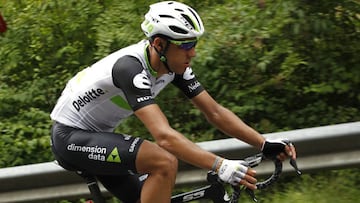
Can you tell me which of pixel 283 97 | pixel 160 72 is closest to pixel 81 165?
pixel 160 72

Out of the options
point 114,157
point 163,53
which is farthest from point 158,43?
point 114,157

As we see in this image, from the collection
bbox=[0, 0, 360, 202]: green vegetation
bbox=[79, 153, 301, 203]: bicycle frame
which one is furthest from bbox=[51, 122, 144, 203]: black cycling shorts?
bbox=[0, 0, 360, 202]: green vegetation

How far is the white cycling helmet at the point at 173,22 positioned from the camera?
4.16 m

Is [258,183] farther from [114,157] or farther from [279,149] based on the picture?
[114,157]

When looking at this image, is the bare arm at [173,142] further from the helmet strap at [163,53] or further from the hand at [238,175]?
the helmet strap at [163,53]

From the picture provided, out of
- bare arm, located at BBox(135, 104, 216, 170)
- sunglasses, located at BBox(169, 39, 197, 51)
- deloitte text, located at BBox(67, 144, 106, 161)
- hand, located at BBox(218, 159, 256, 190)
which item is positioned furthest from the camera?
deloitte text, located at BBox(67, 144, 106, 161)

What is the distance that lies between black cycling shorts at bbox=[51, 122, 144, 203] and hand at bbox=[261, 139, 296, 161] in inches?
27.8

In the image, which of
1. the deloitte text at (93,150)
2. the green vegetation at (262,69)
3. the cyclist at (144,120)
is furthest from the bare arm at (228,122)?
the green vegetation at (262,69)

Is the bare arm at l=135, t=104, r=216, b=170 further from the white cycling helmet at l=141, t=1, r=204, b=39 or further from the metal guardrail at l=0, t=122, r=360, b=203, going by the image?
the metal guardrail at l=0, t=122, r=360, b=203

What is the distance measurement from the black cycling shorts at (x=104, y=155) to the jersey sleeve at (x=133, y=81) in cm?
25

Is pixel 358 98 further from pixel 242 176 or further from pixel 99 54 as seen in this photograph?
pixel 242 176

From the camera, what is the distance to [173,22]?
164 inches

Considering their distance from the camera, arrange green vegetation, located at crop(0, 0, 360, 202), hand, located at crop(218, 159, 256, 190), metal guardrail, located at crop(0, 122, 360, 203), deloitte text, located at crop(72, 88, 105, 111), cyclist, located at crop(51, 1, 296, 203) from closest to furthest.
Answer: hand, located at crop(218, 159, 256, 190)
cyclist, located at crop(51, 1, 296, 203)
deloitte text, located at crop(72, 88, 105, 111)
metal guardrail, located at crop(0, 122, 360, 203)
green vegetation, located at crop(0, 0, 360, 202)

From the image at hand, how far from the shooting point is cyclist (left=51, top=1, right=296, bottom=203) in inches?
160
